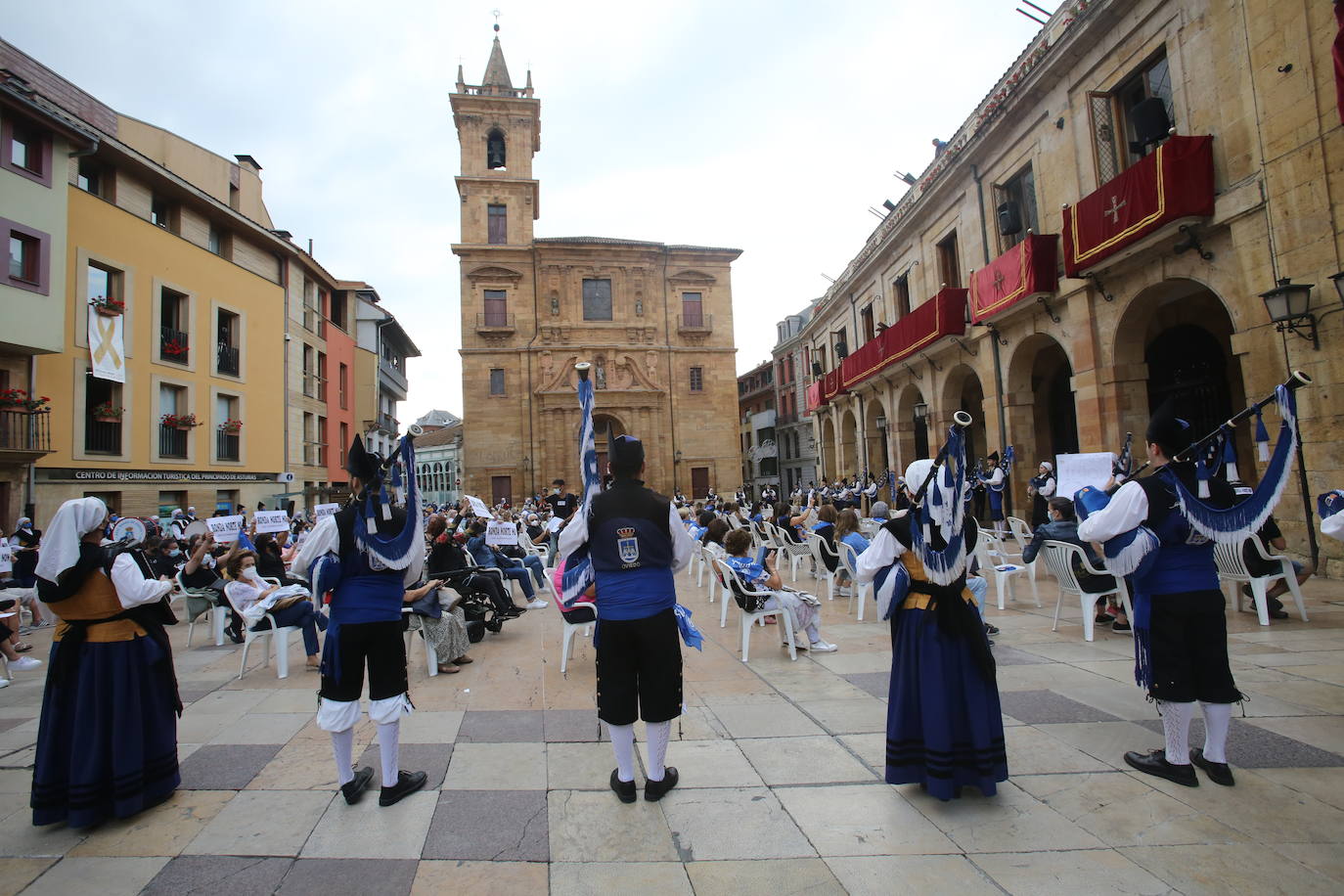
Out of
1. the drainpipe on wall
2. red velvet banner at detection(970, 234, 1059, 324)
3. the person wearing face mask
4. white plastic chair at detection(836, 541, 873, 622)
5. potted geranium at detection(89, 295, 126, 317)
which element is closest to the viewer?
white plastic chair at detection(836, 541, 873, 622)

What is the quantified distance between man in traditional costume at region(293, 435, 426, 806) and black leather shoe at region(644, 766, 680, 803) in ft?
3.88

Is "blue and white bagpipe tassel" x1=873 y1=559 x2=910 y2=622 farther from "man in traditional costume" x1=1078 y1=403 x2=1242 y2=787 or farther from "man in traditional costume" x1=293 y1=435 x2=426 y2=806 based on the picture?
"man in traditional costume" x1=293 y1=435 x2=426 y2=806

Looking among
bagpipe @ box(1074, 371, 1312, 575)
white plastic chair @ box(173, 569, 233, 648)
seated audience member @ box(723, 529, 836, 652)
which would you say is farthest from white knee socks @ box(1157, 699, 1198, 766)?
white plastic chair @ box(173, 569, 233, 648)

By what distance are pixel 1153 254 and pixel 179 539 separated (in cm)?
1641

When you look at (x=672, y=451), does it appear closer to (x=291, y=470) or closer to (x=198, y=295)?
(x=291, y=470)

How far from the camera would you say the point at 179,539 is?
11.6 m

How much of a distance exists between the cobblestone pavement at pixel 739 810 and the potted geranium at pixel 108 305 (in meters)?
14.2

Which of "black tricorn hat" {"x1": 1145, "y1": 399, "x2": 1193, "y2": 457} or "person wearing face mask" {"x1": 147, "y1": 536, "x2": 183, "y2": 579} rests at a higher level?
"black tricorn hat" {"x1": 1145, "y1": 399, "x2": 1193, "y2": 457}

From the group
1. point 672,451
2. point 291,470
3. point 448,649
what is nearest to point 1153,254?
point 448,649

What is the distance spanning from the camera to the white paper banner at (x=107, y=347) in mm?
15219

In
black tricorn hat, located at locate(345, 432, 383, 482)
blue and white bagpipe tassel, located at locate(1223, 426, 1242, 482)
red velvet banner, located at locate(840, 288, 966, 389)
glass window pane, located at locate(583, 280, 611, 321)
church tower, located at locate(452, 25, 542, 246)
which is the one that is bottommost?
blue and white bagpipe tassel, located at locate(1223, 426, 1242, 482)

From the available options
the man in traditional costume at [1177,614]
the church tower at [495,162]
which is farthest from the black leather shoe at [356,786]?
the church tower at [495,162]

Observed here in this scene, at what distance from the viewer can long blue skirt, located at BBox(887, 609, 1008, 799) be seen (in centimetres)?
303

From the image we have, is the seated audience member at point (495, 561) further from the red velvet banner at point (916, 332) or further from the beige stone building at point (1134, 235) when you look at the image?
the red velvet banner at point (916, 332)
